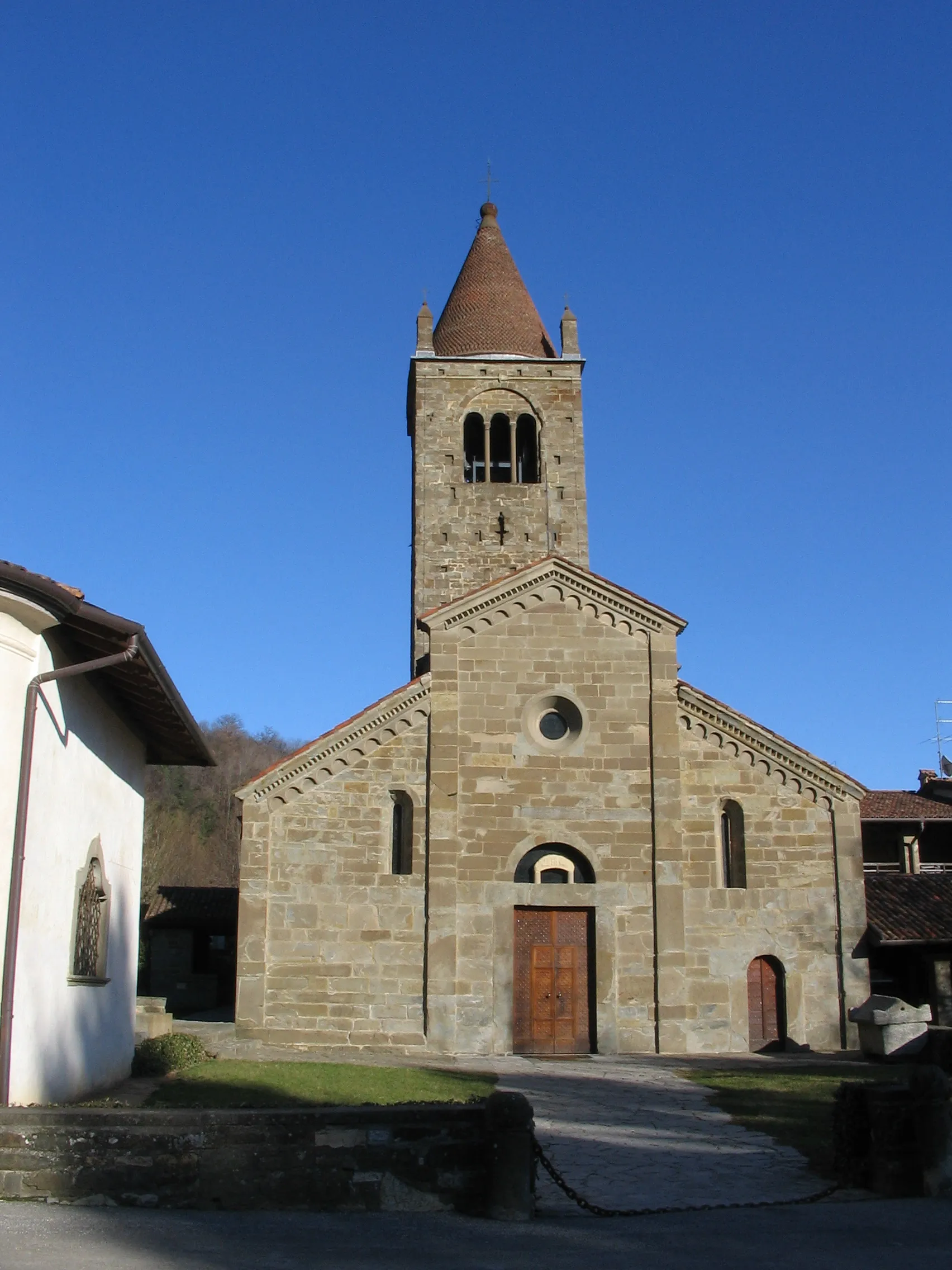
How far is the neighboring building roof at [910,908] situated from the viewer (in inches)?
906

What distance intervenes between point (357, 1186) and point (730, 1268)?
2.52m

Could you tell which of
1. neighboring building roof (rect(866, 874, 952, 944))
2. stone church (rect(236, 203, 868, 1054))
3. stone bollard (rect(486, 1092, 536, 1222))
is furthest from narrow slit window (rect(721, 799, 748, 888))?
stone bollard (rect(486, 1092, 536, 1222))

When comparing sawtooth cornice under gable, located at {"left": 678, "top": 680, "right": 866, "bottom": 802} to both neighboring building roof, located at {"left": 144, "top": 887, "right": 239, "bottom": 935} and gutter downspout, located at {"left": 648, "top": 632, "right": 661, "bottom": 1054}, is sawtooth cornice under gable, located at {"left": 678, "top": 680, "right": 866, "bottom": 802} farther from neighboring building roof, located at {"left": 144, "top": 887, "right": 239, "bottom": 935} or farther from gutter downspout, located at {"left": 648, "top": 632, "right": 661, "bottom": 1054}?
neighboring building roof, located at {"left": 144, "top": 887, "right": 239, "bottom": 935}

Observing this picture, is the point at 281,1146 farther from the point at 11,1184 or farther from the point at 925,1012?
the point at 925,1012

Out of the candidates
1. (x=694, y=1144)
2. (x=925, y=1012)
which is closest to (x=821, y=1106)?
(x=694, y=1144)

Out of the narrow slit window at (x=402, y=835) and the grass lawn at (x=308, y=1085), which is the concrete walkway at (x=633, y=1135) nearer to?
the grass lawn at (x=308, y=1085)

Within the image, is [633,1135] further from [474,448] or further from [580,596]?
[474,448]

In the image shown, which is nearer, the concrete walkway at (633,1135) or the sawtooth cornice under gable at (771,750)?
the concrete walkway at (633,1135)

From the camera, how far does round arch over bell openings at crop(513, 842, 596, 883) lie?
23.0 meters

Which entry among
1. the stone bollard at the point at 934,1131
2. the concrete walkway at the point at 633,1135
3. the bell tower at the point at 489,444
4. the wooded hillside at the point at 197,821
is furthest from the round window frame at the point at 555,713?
the wooded hillside at the point at 197,821

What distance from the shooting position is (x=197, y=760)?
18828 mm

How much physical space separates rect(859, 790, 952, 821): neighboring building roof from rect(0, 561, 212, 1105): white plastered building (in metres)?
22.8

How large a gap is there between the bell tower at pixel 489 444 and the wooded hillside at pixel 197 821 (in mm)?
25341

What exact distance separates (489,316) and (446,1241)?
30.1 metres
